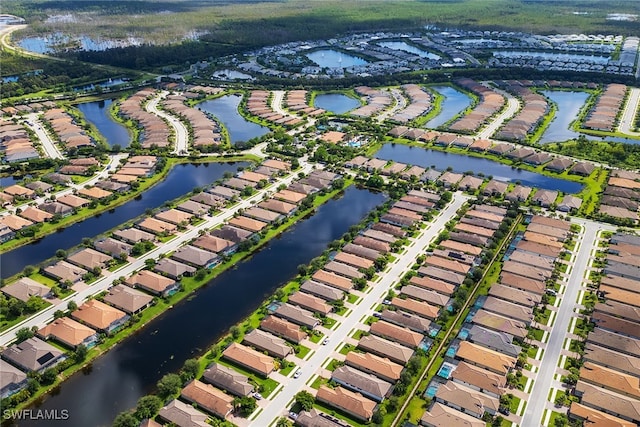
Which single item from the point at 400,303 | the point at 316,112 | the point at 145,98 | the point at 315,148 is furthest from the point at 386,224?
the point at 145,98

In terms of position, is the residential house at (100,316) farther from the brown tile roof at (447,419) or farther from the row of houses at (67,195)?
the brown tile roof at (447,419)

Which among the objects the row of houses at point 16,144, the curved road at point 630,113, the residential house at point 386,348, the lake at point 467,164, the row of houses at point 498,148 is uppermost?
the curved road at point 630,113

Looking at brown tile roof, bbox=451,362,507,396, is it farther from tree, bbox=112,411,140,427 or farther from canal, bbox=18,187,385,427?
tree, bbox=112,411,140,427

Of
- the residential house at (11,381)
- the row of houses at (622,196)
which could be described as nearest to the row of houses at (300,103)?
the row of houses at (622,196)

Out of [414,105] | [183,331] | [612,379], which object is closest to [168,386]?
[183,331]

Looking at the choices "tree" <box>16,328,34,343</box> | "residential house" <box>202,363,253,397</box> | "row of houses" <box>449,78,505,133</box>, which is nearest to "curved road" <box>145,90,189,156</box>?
"tree" <box>16,328,34,343</box>
